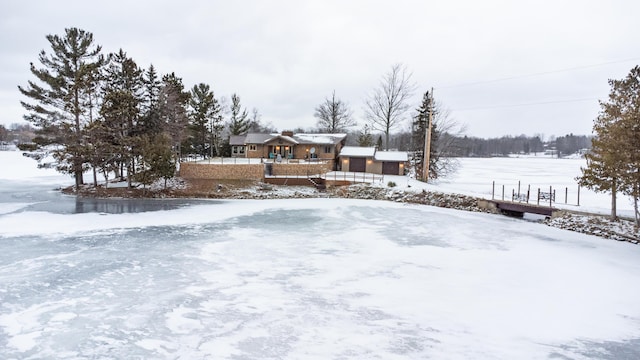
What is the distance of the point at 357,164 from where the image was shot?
36.5 meters

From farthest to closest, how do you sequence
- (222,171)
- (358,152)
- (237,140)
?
1. (237,140)
2. (358,152)
3. (222,171)

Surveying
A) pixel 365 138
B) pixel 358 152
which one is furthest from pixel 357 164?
pixel 365 138

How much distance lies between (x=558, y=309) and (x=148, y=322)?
9902 mm

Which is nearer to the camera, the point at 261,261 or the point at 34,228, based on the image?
the point at 261,261

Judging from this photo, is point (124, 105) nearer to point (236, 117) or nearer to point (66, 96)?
point (66, 96)

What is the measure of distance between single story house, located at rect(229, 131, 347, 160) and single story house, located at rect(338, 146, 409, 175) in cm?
181

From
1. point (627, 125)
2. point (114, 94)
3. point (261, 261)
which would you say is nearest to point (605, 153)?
point (627, 125)

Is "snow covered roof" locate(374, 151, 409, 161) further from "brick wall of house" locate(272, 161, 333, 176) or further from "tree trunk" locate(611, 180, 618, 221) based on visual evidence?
"tree trunk" locate(611, 180, 618, 221)

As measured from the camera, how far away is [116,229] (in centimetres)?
1700

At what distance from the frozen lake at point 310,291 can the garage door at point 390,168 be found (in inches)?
665

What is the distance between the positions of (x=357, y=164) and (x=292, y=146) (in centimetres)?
771

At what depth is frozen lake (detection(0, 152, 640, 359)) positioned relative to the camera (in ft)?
23.0

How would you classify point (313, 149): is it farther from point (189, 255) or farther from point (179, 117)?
point (189, 255)

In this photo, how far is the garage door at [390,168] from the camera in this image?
35188mm
